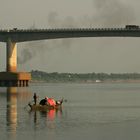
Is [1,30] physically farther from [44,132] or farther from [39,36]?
[44,132]

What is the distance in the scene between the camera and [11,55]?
167875 millimetres

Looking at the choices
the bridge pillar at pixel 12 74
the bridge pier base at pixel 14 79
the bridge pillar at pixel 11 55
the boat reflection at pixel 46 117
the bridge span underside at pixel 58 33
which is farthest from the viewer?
the bridge pier base at pixel 14 79

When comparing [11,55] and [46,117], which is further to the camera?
[11,55]

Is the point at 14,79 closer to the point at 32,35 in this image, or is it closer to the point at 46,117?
the point at 32,35

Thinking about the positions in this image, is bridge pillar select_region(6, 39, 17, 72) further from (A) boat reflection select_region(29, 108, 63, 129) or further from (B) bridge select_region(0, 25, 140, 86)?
(A) boat reflection select_region(29, 108, 63, 129)

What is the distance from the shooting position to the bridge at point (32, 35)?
16225cm

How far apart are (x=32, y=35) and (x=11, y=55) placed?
7808 mm

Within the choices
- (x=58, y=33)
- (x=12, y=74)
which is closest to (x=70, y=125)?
(x=58, y=33)

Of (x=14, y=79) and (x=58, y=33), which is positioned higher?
(x=58, y=33)

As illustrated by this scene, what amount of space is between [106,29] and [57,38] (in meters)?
13.7

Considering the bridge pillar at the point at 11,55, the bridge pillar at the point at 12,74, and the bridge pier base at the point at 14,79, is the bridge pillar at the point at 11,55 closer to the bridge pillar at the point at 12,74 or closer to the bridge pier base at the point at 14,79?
the bridge pillar at the point at 12,74

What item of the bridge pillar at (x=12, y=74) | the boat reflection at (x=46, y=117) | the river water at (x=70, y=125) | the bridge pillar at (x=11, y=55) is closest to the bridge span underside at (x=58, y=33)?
the bridge pillar at (x=11, y=55)

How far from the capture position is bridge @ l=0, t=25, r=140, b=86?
162 m

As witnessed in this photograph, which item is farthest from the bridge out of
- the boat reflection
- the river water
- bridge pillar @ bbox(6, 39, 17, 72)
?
the river water
